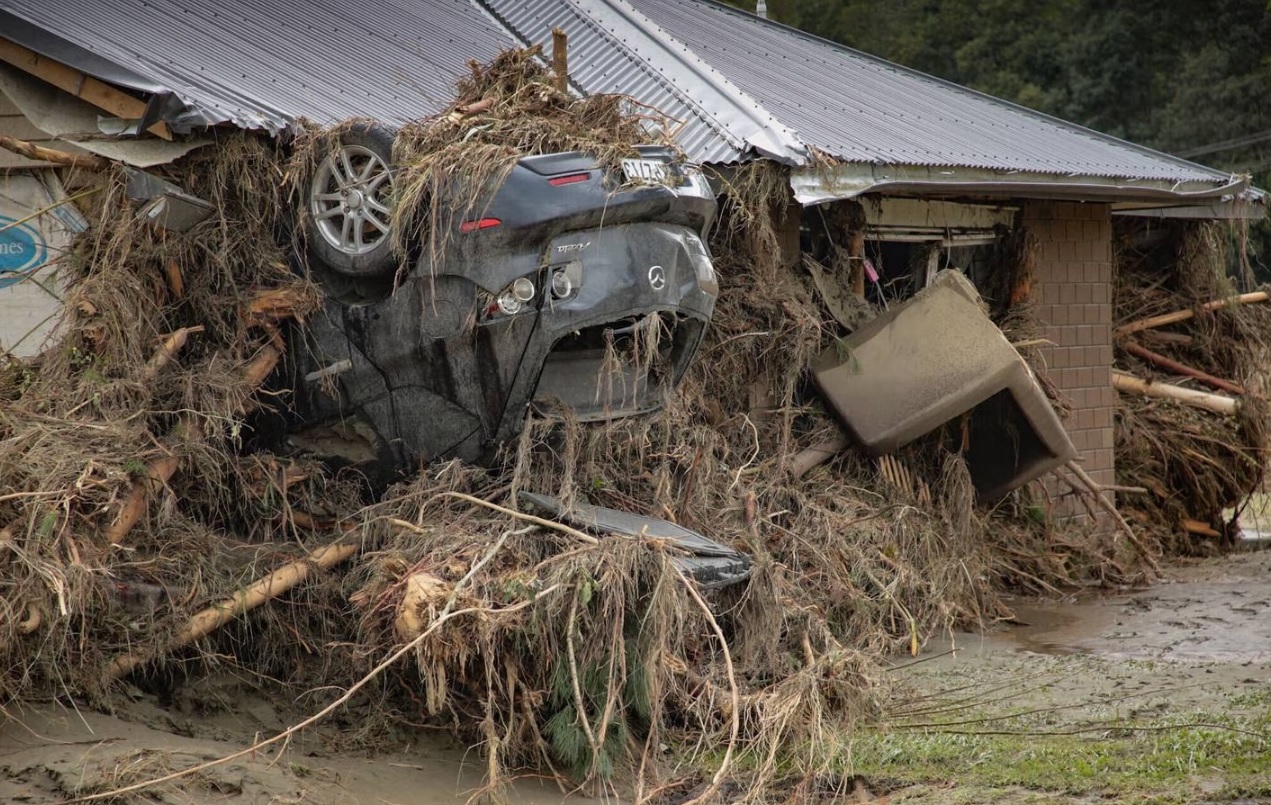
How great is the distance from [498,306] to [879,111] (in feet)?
20.3

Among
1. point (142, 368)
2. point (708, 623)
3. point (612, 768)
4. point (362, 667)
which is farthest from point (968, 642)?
point (142, 368)

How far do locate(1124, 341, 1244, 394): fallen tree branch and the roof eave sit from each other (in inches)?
49.5

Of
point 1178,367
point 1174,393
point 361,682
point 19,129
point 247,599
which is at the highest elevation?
point 19,129

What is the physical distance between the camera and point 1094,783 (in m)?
6.32

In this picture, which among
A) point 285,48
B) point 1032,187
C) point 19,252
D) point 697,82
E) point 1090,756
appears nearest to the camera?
point 1090,756

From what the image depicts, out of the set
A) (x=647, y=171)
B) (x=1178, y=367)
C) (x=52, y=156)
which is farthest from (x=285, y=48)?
(x=1178, y=367)

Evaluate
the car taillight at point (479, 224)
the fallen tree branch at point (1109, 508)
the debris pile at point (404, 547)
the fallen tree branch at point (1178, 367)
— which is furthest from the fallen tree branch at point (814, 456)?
the fallen tree branch at point (1178, 367)

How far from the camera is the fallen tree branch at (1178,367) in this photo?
13.7 metres

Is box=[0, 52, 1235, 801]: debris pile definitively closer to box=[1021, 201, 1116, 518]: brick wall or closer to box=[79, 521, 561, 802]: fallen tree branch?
box=[79, 521, 561, 802]: fallen tree branch

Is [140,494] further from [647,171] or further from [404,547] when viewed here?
[647,171]

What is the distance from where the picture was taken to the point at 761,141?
9.59 m

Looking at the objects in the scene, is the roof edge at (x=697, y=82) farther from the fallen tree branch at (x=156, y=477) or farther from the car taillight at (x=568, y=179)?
the fallen tree branch at (x=156, y=477)

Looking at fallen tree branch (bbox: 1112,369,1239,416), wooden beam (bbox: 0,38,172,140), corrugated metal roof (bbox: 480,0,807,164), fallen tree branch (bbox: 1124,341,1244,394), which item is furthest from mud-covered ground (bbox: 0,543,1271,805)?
fallen tree branch (bbox: 1124,341,1244,394)

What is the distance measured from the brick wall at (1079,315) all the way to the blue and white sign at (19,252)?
760 centimetres
